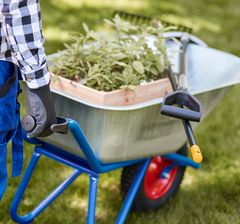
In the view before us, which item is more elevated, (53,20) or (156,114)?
(156,114)

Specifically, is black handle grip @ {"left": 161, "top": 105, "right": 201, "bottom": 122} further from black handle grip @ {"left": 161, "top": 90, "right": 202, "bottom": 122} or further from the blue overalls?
the blue overalls

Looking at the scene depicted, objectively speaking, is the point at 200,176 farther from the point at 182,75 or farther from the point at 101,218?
the point at 182,75

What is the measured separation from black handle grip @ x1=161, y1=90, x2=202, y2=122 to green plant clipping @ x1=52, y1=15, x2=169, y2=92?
0.18m

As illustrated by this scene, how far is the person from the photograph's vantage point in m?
1.73

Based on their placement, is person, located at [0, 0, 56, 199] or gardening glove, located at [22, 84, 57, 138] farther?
gardening glove, located at [22, 84, 57, 138]

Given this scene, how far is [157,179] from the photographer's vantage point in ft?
9.51

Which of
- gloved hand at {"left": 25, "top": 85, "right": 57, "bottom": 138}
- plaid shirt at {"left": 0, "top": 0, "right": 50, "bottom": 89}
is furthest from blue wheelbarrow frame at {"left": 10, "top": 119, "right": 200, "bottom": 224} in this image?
plaid shirt at {"left": 0, "top": 0, "right": 50, "bottom": 89}

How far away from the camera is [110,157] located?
2279 millimetres

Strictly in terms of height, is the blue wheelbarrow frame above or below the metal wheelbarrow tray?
below

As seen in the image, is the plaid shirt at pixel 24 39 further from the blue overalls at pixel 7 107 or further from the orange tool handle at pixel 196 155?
the orange tool handle at pixel 196 155

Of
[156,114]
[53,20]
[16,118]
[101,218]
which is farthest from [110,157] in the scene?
[53,20]

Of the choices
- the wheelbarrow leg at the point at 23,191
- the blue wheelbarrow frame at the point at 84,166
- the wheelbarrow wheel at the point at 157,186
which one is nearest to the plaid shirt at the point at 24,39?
the blue wheelbarrow frame at the point at 84,166

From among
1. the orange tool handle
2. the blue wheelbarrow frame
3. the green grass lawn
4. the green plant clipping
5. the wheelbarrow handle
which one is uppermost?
the wheelbarrow handle

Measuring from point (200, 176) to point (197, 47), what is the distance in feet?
2.38
